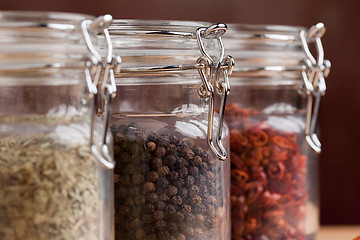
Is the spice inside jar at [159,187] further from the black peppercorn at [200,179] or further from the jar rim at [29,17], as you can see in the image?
the jar rim at [29,17]

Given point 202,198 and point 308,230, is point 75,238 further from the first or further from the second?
point 308,230

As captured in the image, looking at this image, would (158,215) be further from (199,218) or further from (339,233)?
(339,233)

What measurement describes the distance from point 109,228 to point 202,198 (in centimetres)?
9

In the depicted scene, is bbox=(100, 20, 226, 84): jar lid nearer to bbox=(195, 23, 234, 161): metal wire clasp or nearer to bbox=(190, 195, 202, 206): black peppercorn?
bbox=(195, 23, 234, 161): metal wire clasp

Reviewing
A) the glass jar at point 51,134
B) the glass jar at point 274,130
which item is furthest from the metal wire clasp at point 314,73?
the glass jar at point 51,134

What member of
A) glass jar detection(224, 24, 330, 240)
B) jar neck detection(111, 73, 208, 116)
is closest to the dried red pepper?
glass jar detection(224, 24, 330, 240)

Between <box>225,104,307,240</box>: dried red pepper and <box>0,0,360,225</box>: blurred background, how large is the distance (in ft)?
1.69

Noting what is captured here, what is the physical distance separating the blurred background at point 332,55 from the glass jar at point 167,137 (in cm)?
58

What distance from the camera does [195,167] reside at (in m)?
0.51

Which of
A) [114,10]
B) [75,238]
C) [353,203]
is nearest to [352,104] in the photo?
[353,203]

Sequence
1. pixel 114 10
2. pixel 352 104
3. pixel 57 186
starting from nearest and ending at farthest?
pixel 57 186 < pixel 114 10 < pixel 352 104

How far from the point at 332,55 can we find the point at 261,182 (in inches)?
24.9

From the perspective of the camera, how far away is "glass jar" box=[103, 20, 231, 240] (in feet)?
1.65

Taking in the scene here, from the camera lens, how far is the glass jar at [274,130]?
0.64 meters
